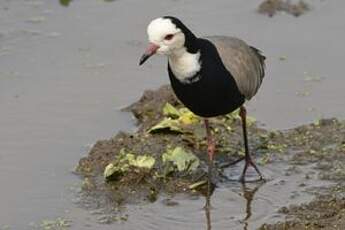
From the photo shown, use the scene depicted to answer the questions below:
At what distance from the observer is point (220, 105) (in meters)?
6.87

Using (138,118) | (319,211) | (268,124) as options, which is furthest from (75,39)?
(319,211)

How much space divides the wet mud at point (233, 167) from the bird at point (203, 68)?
242 mm

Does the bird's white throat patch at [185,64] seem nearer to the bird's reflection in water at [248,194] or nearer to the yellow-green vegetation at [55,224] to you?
the bird's reflection in water at [248,194]

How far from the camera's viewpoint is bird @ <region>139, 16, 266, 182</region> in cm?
650

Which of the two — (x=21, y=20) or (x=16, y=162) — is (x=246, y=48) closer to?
(x=16, y=162)

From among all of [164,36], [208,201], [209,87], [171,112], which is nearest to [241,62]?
[209,87]

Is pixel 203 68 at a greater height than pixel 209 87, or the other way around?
pixel 203 68

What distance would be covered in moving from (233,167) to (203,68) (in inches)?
42.0

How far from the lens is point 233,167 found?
7.51 m

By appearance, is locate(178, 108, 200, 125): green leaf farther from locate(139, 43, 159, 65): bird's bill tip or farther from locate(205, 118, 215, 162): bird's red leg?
locate(139, 43, 159, 65): bird's bill tip

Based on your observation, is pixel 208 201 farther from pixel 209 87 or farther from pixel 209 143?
pixel 209 87

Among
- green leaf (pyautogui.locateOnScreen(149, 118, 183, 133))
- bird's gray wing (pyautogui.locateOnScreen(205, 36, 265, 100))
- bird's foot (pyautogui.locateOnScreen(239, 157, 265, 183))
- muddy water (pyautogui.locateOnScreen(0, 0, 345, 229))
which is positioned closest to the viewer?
muddy water (pyautogui.locateOnScreen(0, 0, 345, 229))

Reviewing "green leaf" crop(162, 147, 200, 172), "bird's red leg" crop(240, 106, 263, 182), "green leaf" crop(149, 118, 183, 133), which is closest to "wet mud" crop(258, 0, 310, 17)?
"green leaf" crop(149, 118, 183, 133)

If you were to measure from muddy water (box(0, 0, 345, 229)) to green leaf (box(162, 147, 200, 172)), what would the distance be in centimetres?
31
